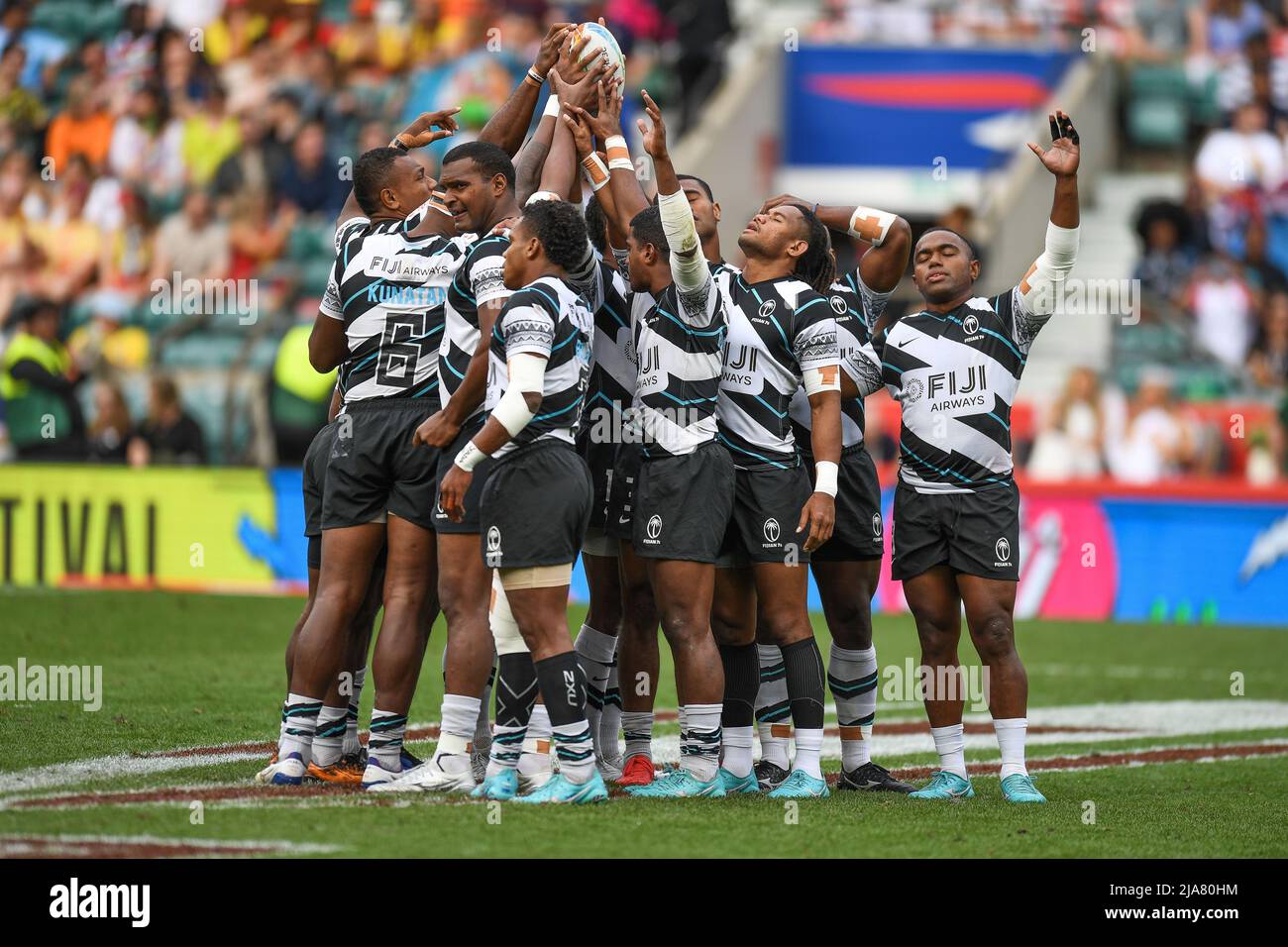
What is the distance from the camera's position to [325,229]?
19.5 metres

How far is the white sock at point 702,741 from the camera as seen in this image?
22.7ft

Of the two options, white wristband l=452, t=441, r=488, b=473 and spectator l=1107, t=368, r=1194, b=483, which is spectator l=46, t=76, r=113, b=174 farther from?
white wristband l=452, t=441, r=488, b=473

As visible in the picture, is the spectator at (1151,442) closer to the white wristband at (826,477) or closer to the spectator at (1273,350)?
the spectator at (1273,350)

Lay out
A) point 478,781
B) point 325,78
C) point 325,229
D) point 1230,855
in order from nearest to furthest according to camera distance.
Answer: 1. point 1230,855
2. point 478,781
3. point 325,229
4. point 325,78

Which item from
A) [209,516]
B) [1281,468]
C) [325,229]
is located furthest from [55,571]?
[1281,468]

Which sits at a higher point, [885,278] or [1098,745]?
[885,278]

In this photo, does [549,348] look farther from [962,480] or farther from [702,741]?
[962,480]

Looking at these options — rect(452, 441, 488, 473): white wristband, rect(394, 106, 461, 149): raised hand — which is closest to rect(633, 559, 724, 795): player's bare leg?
rect(452, 441, 488, 473): white wristband

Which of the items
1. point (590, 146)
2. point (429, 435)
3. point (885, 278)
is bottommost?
point (429, 435)

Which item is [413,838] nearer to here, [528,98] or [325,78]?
[528,98]

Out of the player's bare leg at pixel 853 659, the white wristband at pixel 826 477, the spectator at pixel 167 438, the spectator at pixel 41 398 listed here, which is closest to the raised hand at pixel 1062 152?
the white wristband at pixel 826 477

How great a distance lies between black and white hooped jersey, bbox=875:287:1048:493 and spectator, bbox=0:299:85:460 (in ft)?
34.5

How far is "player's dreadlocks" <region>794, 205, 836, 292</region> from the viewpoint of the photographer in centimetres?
746

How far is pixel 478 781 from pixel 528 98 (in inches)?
118
